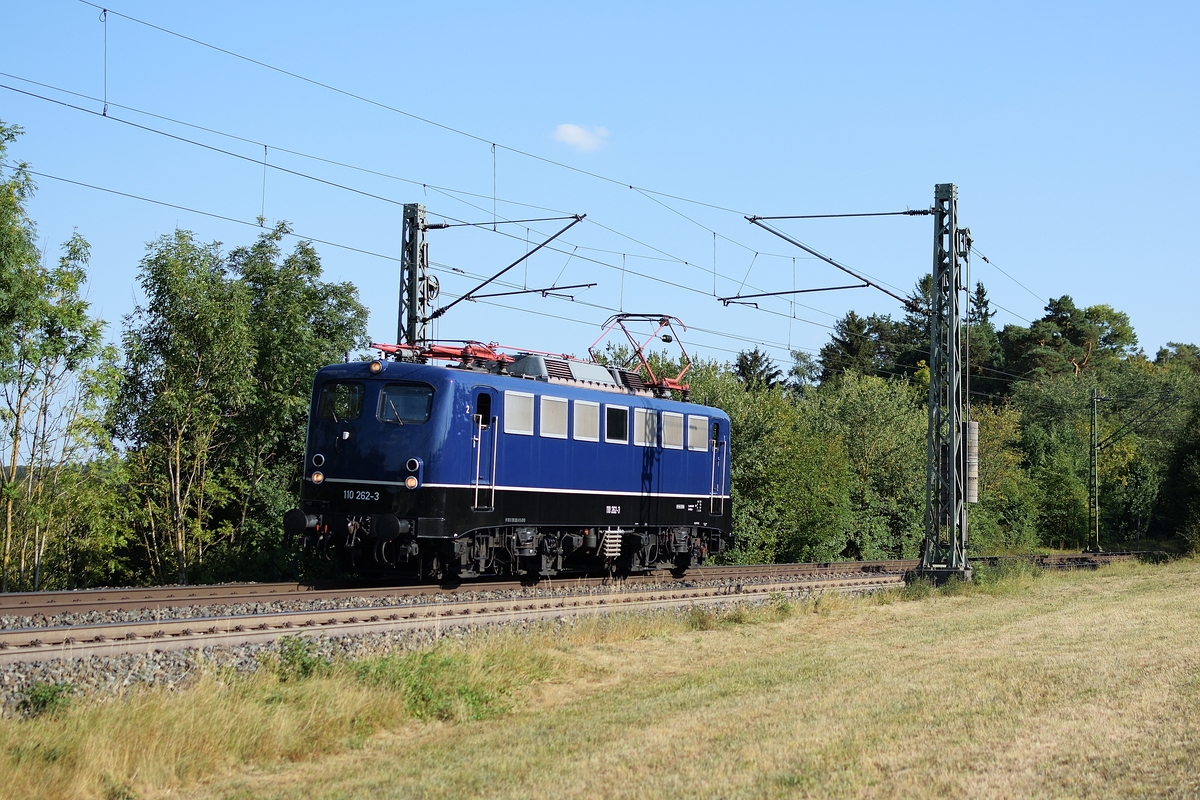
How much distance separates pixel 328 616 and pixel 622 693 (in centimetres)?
470

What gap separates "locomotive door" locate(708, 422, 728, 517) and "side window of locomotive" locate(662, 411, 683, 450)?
1.48 m

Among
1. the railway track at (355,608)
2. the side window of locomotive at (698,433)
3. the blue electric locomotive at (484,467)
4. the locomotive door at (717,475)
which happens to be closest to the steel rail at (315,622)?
the railway track at (355,608)

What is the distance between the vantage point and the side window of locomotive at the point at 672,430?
23.7 meters

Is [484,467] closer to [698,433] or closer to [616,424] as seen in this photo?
[616,424]

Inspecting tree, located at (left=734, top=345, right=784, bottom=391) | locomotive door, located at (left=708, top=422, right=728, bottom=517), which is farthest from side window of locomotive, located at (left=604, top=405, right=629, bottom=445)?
tree, located at (left=734, top=345, right=784, bottom=391)

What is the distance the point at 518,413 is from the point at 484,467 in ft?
4.18

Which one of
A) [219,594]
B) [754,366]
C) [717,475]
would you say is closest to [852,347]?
[754,366]

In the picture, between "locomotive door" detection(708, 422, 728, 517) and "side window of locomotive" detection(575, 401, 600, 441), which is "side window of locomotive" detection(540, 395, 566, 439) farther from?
"locomotive door" detection(708, 422, 728, 517)

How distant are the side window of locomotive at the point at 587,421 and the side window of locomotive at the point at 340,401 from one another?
13.9 feet

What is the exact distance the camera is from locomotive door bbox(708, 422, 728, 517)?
25656 mm

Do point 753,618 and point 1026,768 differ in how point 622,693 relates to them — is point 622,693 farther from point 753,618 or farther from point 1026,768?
point 753,618

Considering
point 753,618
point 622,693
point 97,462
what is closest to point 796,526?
point 753,618

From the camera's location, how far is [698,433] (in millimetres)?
24922

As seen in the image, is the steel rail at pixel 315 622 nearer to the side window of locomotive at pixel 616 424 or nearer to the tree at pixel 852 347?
the side window of locomotive at pixel 616 424
